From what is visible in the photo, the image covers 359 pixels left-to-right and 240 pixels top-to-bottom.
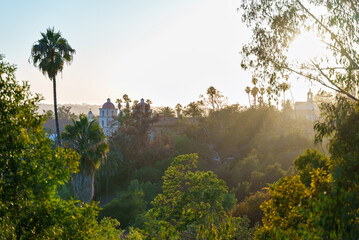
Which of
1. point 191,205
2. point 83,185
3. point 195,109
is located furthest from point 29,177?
point 195,109

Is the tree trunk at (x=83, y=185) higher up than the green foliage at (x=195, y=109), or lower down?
lower down

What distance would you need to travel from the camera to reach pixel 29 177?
7344 millimetres

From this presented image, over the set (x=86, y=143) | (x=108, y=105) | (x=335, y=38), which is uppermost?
(x=108, y=105)

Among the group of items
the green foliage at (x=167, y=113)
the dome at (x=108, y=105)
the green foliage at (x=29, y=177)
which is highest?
the dome at (x=108, y=105)

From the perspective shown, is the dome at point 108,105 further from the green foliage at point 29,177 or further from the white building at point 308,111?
the green foliage at point 29,177

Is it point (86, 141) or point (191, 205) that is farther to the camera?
point (86, 141)

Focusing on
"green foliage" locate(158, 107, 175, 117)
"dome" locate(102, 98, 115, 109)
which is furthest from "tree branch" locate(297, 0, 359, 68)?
"dome" locate(102, 98, 115, 109)

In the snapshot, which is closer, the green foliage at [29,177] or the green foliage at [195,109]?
the green foliage at [29,177]

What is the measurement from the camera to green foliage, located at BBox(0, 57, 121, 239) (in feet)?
23.3

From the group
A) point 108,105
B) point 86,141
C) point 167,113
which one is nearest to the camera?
point 86,141

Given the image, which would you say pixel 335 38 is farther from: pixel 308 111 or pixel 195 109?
pixel 308 111

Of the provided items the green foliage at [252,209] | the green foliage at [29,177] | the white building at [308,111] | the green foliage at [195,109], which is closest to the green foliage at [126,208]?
the green foliage at [252,209]

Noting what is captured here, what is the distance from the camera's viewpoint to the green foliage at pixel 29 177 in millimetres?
7105

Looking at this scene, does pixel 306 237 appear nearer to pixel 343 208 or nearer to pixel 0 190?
pixel 343 208
